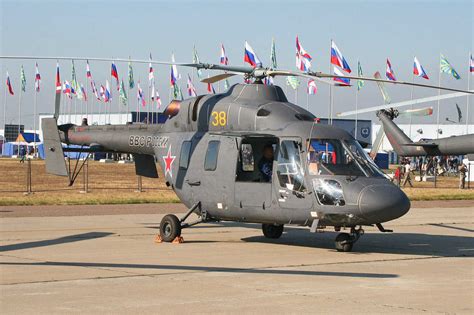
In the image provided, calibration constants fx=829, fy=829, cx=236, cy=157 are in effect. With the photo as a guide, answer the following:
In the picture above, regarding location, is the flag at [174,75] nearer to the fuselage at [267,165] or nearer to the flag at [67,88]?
the flag at [67,88]

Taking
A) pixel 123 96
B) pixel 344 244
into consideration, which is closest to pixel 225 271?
pixel 344 244

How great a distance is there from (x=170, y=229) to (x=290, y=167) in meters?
3.09

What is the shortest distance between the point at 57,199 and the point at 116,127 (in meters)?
10.4

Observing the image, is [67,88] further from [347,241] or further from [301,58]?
[347,241]

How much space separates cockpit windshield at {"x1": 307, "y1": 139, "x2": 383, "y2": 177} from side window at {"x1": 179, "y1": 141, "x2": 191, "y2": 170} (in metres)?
3.18

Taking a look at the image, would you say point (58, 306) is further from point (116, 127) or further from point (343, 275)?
point (116, 127)

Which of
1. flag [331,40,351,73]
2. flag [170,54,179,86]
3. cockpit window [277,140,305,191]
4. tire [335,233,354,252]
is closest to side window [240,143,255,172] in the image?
cockpit window [277,140,305,191]

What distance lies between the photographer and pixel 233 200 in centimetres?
1653

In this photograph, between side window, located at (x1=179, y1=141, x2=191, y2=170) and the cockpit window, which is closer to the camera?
the cockpit window

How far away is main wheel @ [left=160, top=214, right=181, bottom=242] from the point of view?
1711cm

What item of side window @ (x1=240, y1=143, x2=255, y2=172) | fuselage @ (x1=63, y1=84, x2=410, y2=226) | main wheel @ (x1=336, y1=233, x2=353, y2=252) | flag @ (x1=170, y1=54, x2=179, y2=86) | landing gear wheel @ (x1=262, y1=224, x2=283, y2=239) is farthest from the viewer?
flag @ (x1=170, y1=54, x2=179, y2=86)

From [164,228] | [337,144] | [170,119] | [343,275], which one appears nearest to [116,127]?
[170,119]

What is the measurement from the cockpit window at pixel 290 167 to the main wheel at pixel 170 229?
8.48ft

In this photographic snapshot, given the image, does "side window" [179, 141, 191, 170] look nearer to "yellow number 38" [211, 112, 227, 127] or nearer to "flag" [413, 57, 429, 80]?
"yellow number 38" [211, 112, 227, 127]
